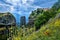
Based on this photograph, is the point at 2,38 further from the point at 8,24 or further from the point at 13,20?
the point at 13,20

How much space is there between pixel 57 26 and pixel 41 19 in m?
2.87

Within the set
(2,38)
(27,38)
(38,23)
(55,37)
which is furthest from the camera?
(2,38)

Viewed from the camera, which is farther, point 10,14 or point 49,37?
point 10,14

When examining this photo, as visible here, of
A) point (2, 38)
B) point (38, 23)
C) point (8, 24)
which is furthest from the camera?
point (8, 24)

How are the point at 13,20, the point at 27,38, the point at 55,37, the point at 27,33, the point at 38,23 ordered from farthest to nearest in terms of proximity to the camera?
the point at 13,20, the point at 38,23, the point at 27,33, the point at 27,38, the point at 55,37

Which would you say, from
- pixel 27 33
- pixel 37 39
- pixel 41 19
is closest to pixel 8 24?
pixel 41 19

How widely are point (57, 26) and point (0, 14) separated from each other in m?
14.7

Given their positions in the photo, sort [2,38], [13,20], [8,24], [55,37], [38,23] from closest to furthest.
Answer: [55,37] → [38,23] → [2,38] → [8,24] → [13,20]

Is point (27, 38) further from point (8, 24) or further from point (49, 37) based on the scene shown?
point (8, 24)

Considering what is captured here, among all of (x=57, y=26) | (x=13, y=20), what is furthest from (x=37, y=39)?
(x=13, y=20)

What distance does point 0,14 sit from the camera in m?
20.9

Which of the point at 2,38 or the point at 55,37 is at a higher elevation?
the point at 55,37

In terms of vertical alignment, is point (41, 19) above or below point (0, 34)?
above

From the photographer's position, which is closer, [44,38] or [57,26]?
[44,38]
